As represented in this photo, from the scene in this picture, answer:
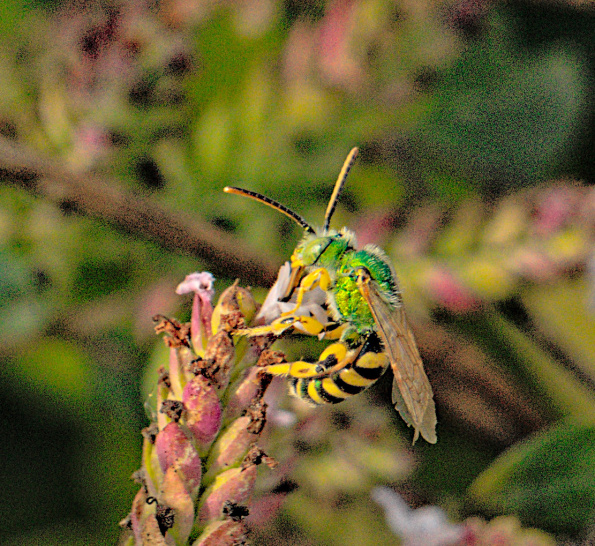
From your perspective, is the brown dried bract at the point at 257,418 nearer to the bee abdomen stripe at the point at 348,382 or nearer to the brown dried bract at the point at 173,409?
the brown dried bract at the point at 173,409

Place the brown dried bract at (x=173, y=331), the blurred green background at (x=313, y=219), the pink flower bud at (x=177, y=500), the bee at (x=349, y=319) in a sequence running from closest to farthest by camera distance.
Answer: the pink flower bud at (x=177, y=500)
the brown dried bract at (x=173, y=331)
the bee at (x=349, y=319)
the blurred green background at (x=313, y=219)

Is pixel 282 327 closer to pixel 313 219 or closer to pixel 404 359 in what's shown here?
pixel 404 359

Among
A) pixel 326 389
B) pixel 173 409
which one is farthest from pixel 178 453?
pixel 326 389

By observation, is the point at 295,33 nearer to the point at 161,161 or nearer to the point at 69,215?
the point at 161,161

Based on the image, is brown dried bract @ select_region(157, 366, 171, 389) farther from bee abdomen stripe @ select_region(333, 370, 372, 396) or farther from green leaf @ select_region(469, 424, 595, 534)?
green leaf @ select_region(469, 424, 595, 534)

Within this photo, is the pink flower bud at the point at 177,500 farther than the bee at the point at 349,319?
No

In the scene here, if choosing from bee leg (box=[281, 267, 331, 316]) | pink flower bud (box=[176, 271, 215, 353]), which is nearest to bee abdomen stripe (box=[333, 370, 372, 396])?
bee leg (box=[281, 267, 331, 316])

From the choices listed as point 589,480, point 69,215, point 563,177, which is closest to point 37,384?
A: point 69,215

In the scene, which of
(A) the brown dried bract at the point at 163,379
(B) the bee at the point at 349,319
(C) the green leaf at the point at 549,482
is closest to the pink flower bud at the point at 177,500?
(A) the brown dried bract at the point at 163,379
